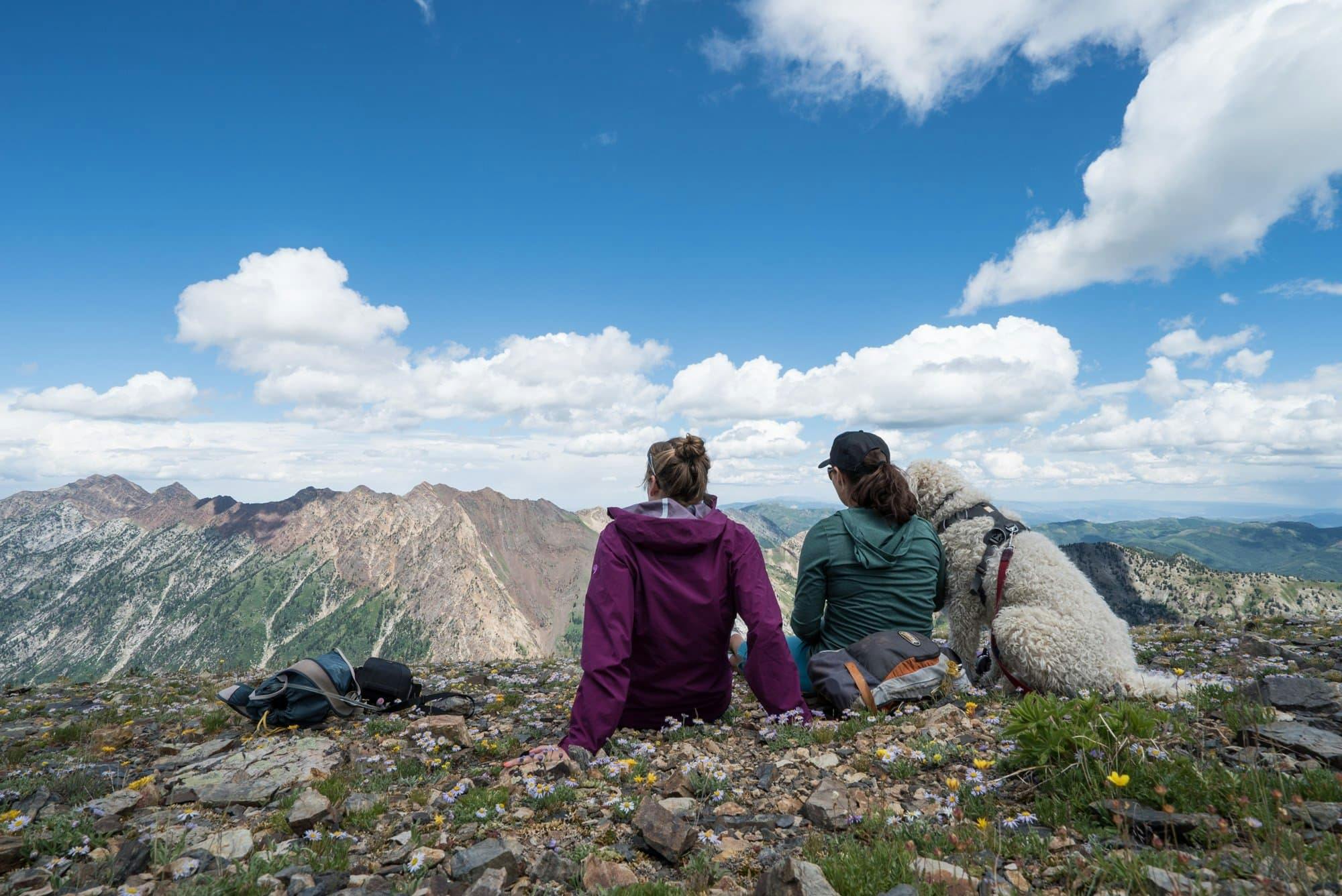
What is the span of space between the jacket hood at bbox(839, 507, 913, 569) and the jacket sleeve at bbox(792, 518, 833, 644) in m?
0.31

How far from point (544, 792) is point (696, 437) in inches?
152

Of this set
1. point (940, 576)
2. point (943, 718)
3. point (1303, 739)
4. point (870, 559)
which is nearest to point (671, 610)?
point (870, 559)

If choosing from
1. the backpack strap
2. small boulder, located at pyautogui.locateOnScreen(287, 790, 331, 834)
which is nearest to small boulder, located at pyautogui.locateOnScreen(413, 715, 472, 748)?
the backpack strap

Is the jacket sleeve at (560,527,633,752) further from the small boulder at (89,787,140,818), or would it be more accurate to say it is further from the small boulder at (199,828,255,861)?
the small boulder at (89,787,140,818)

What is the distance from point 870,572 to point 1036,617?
73.6 inches

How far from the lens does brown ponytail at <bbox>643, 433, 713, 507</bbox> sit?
22.6ft

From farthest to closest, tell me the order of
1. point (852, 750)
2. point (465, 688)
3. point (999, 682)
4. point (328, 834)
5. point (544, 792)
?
point (465, 688) < point (999, 682) < point (852, 750) < point (544, 792) < point (328, 834)

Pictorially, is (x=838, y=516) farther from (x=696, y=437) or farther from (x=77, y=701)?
(x=77, y=701)

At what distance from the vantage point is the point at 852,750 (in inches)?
224

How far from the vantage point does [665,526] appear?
21.6 feet

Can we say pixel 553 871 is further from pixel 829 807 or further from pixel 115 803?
pixel 115 803

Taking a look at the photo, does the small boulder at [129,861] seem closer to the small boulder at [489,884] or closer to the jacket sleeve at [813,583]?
the small boulder at [489,884]

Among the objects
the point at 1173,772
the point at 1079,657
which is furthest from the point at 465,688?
the point at 1173,772

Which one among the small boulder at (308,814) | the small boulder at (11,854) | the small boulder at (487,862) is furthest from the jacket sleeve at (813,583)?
the small boulder at (11,854)
